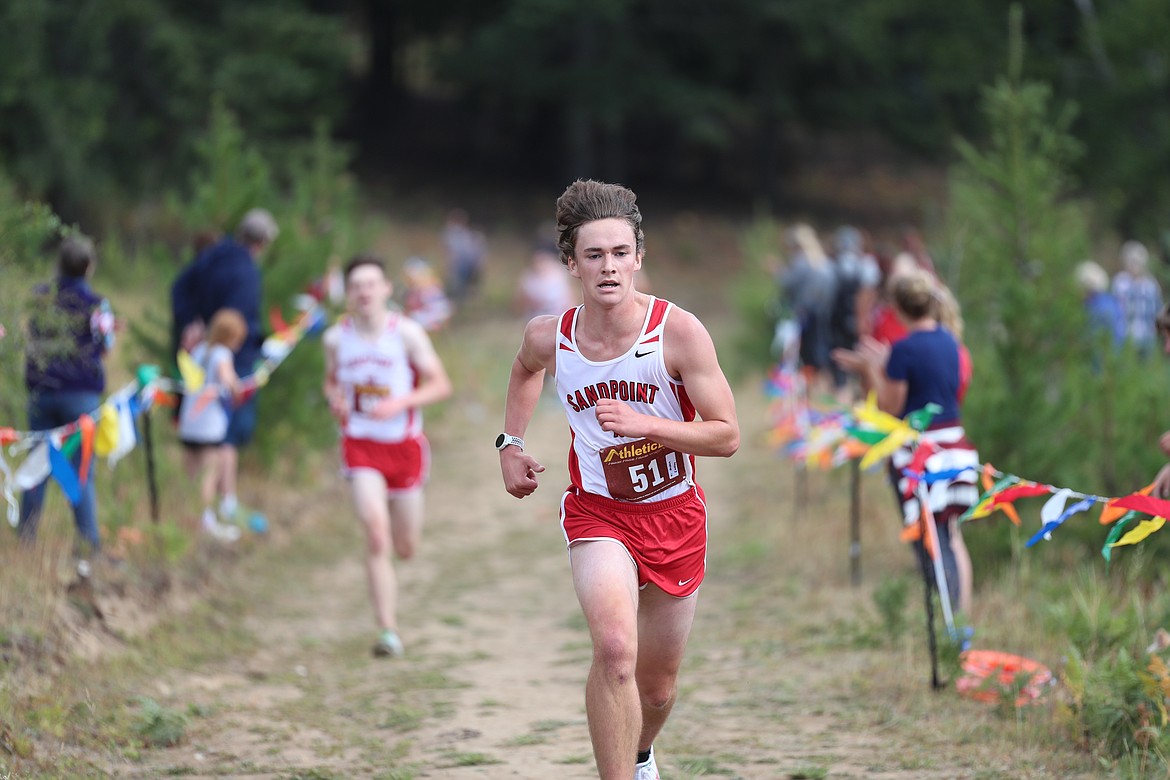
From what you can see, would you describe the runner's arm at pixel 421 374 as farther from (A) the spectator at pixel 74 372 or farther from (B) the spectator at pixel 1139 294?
(B) the spectator at pixel 1139 294

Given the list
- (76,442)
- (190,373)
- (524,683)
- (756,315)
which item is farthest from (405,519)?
(756,315)

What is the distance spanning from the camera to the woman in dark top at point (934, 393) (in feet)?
22.0

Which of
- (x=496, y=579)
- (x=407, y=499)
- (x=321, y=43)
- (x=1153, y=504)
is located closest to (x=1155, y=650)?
(x=1153, y=504)

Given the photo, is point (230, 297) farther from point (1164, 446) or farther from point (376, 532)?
point (1164, 446)

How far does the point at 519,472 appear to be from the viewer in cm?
452

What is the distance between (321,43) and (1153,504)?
2724 cm

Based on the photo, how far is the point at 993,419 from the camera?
311 inches

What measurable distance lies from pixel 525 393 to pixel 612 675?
3.72ft

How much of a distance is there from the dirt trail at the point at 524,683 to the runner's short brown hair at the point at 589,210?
2.11 m

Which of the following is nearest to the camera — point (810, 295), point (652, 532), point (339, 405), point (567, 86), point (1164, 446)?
point (652, 532)

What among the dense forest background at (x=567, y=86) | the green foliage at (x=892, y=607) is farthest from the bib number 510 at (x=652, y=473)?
the dense forest background at (x=567, y=86)

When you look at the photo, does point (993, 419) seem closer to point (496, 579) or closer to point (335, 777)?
point (496, 579)

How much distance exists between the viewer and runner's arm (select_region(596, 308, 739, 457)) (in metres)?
4.25

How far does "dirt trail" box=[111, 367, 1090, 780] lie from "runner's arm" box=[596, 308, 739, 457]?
1.56 metres
